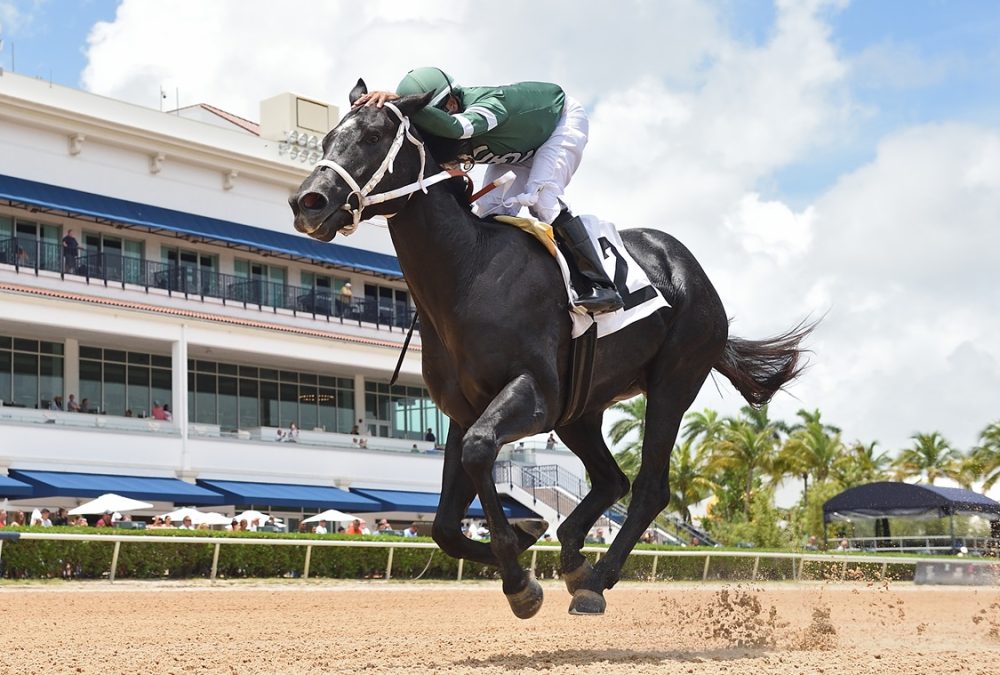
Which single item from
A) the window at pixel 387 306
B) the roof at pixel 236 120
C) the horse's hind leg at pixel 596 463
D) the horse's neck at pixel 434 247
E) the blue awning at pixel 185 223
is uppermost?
the roof at pixel 236 120

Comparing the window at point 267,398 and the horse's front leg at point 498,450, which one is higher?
the window at point 267,398

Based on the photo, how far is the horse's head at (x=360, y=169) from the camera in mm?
5867

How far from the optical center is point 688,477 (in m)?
57.7

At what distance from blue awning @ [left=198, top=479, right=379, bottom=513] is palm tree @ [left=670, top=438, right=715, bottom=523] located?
24.7 meters

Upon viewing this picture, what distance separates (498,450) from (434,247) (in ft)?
3.45

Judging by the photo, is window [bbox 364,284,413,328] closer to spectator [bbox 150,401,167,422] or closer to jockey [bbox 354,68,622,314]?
spectator [bbox 150,401,167,422]

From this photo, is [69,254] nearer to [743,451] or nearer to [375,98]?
[375,98]

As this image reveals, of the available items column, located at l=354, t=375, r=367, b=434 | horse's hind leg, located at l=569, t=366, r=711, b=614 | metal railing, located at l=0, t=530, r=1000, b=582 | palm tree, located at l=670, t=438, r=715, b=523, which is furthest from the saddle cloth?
palm tree, located at l=670, t=438, r=715, b=523

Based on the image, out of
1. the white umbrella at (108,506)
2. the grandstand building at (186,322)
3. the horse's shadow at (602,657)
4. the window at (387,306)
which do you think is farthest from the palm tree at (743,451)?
the horse's shadow at (602,657)

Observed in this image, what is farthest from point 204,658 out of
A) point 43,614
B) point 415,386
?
Result: point 415,386

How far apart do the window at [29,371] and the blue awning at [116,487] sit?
3.80m

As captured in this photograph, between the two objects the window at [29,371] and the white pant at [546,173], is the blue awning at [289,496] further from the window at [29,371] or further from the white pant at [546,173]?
the white pant at [546,173]

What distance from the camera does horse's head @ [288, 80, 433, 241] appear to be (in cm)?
587

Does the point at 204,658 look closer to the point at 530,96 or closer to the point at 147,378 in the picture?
the point at 530,96
